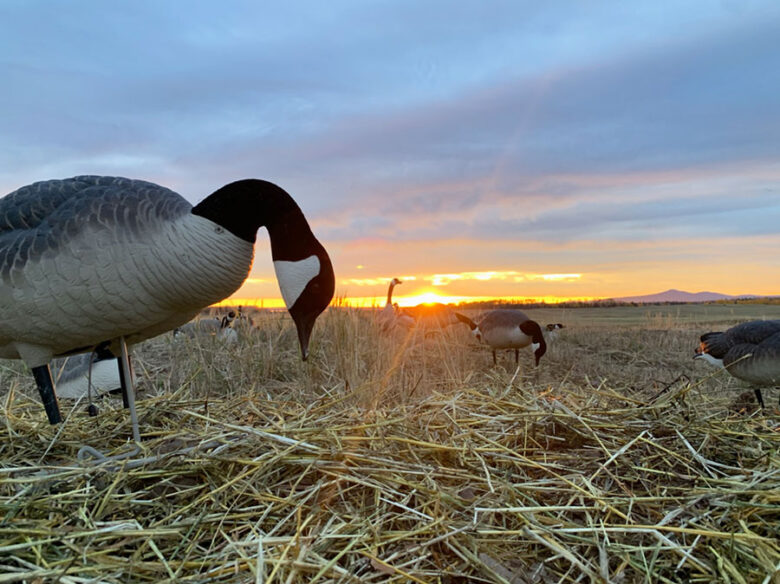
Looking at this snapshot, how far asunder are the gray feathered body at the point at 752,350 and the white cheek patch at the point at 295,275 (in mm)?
5642

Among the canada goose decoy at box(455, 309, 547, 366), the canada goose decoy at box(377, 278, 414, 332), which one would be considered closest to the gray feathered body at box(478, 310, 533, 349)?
the canada goose decoy at box(455, 309, 547, 366)

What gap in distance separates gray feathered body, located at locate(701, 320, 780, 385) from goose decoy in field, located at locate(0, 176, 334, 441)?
5782 mm

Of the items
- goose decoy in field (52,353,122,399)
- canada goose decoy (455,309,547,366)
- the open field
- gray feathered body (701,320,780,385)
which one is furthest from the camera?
canada goose decoy (455,309,547,366)

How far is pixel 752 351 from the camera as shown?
25.0ft

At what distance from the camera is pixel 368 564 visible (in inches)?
75.3

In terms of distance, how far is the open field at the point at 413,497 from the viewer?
1.93m

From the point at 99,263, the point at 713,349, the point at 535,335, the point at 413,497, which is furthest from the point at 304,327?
the point at 535,335

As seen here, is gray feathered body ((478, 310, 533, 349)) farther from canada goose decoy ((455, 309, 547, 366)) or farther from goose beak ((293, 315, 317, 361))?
goose beak ((293, 315, 317, 361))

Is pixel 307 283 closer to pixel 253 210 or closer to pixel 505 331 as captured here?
pixel 253 210

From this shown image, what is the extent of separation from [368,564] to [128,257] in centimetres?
234

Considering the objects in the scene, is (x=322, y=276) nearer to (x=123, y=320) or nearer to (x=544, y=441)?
(x=123, y=320)

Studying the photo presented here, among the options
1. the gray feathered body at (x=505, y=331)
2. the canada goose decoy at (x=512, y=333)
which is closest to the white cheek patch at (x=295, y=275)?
the canada goose decoy at (x=512, y=333)

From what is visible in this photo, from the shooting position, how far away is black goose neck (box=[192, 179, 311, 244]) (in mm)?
3379

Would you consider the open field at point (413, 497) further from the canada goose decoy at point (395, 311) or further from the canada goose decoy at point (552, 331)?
the canada goose decoy at point (552, 331)
